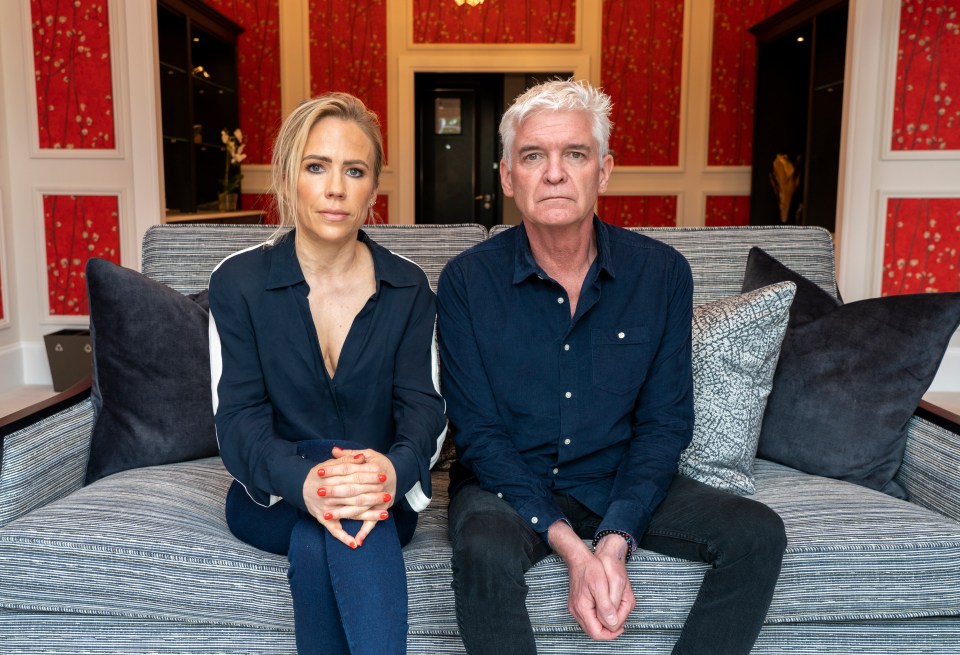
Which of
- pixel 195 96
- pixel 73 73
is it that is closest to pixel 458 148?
pixel 195 96

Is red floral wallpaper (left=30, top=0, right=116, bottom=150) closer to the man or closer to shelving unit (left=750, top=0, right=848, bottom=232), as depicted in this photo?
the man

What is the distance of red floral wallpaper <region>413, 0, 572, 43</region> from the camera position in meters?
6.62

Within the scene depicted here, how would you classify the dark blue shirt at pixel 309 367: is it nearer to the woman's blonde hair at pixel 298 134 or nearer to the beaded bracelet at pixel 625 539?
the woman's blonde hair at pixel 298 134

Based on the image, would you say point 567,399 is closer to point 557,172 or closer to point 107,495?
point 557,172

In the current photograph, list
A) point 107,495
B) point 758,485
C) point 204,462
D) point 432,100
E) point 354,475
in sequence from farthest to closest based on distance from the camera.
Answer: point 432,100
point 204,462
point 758,485
point 107,495
point 354,475

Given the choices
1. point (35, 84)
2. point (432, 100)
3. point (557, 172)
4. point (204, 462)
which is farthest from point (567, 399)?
point (432, 100)

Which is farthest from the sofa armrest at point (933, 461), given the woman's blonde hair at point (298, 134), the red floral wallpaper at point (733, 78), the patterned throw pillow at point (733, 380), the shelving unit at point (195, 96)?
the red floral wallpaper at point (733, 78)

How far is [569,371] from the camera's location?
161 centimetres

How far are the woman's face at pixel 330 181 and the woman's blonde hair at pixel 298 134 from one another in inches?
0.4

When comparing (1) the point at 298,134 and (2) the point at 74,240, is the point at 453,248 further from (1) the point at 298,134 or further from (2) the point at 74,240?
(2) the point at 74,240

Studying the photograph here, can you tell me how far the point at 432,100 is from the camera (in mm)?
7316

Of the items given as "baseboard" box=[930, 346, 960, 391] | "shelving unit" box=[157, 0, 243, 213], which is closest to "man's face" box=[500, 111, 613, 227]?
"baseboard" box=[930, 346, 960, 391]

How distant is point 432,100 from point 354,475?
21.1ft

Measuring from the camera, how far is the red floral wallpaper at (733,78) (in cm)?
651
